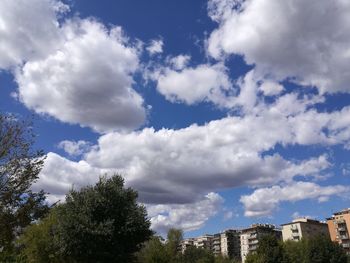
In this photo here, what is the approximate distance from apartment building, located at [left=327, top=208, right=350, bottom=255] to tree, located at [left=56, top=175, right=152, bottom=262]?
386 ft

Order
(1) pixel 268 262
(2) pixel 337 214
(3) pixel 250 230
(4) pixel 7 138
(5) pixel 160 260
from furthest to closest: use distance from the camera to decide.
→ (3) pixel 250 230 < (2) pixel 337 214 < (1) pixel 268 262 < (5) pixel 160 260 < (4) pixel 7 138

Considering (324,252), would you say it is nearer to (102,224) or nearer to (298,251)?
(298,251)

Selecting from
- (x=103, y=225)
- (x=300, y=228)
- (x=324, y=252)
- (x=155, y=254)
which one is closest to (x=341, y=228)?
(x=300, y=228)

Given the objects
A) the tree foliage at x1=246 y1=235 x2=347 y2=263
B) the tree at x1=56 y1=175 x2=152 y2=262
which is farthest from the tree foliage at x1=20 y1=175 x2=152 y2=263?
the tree foliage at x1=246 y1=235 x2=347 y2=263

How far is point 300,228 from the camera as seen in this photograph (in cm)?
16175

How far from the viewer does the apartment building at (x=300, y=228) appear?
16162cm

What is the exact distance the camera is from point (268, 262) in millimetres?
70062

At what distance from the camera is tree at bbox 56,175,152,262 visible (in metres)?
31.3

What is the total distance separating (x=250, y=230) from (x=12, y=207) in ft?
569

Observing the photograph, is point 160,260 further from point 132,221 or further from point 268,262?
point 132,221

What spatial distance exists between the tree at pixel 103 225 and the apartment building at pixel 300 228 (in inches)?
5443

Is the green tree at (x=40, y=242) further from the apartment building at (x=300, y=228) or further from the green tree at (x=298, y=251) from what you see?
the apartment building at (x=300, y=228)

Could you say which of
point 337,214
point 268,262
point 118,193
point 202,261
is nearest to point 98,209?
point 118,193

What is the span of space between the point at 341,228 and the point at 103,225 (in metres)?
123
